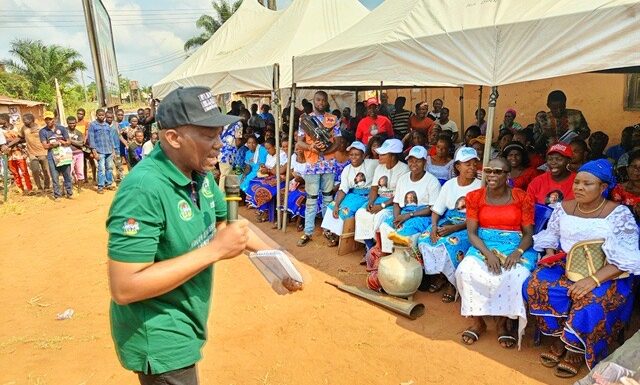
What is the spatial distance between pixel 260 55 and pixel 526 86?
291 inches

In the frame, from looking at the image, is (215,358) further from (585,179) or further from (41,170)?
(41,170)

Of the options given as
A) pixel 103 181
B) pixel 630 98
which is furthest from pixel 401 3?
pixel 103 181

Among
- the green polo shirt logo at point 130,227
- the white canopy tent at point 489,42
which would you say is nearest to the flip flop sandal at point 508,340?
the white canopy tent at point 489,42

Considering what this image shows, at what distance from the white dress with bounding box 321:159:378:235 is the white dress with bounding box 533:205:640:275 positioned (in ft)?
8.51

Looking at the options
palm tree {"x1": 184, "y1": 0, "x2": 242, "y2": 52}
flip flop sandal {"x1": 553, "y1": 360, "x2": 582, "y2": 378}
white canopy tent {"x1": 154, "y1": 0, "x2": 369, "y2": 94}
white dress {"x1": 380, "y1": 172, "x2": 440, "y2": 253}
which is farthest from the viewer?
palm tree {"x1": 184, "y1": 0, "x2": 242, "y2": 52}

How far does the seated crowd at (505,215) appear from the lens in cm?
302

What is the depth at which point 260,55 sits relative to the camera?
7141 mm

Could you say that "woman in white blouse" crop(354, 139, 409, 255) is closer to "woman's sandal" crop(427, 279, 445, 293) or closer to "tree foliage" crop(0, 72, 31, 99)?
"woman's sandal" crop(427, 279, 445, 293)

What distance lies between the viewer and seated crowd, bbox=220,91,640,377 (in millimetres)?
3023

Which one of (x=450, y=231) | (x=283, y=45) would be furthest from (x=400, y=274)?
(x=283, y=45)

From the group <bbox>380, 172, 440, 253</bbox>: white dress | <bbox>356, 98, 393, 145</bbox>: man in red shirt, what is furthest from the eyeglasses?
<bbox>356, 98, 393, 145</bbox>: man in red shirt

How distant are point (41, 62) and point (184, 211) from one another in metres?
34.4

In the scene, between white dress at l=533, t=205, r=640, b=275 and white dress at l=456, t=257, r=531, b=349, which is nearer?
white dress at l=533, t=205, r=640, b=275

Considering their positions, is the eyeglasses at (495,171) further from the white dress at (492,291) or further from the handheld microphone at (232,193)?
the handheld microphone at (232,193)
